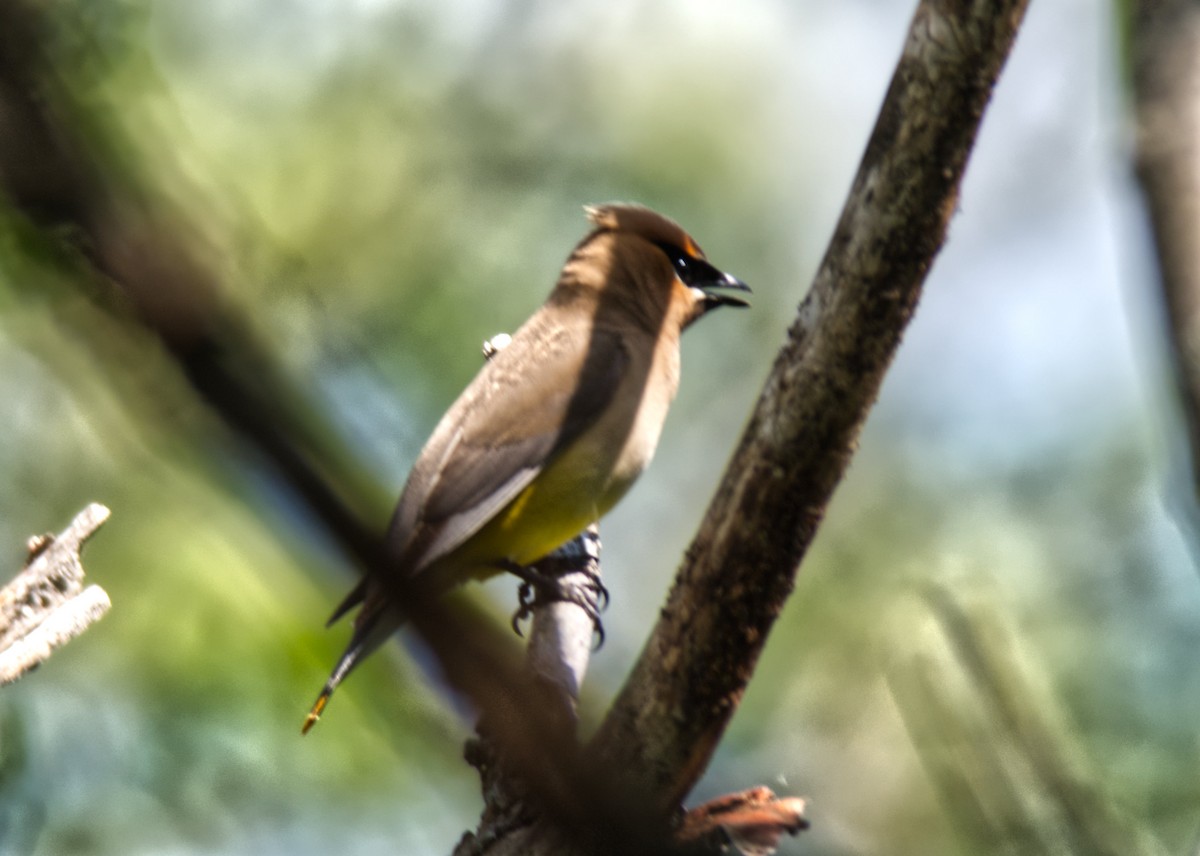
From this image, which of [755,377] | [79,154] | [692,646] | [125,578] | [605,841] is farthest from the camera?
[755,377]

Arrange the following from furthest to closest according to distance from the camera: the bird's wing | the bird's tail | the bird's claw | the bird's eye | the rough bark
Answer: the bird's eye < the bird's claw < the bird's wing < the bird's tail < the rough bark

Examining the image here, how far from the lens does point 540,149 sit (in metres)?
9.04

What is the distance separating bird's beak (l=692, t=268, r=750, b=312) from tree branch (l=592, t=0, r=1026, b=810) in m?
3.08

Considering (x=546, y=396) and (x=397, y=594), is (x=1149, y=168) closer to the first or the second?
(x=397, y=594)

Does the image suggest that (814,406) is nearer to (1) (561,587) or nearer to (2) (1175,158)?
(2) (1175,158)

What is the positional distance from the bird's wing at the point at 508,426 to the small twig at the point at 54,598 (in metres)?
1.22

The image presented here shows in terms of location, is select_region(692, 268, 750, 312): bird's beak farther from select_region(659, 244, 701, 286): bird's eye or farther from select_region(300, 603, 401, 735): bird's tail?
select_region(300, 603, 401, 735): bird's tail

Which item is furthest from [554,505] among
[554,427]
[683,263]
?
[683,263]

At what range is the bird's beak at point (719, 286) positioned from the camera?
6.33 metres

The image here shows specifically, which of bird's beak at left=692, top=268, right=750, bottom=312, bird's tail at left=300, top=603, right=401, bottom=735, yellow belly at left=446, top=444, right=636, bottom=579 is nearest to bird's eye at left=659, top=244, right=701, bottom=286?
bird's beak at left=692, top=268, right=750, bottom=312

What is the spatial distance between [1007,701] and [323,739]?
193 inches

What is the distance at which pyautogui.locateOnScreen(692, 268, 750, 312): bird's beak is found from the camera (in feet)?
20.8

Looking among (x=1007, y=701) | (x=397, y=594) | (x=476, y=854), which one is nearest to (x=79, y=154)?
(x=397, y=594)

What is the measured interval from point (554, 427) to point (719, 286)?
144 cm
